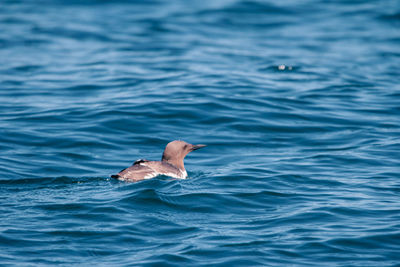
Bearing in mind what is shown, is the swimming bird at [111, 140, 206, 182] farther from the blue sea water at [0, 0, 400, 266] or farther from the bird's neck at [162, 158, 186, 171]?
the blue sea water at [0, 0, 400, 266]

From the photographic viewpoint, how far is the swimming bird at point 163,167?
9.37 metres

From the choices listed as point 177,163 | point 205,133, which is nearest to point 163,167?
point 177,163

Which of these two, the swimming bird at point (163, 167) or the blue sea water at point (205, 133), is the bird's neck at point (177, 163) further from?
the blue sea water at point (205, 133)

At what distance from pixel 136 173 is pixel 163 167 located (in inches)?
25.8

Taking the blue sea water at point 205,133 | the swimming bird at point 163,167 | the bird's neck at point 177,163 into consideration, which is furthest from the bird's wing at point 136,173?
the bird's neck at point 177,163

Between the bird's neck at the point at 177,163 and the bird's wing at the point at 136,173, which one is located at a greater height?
the bird's wing at the point at 136,173

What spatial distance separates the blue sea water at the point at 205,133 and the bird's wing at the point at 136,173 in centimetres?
15

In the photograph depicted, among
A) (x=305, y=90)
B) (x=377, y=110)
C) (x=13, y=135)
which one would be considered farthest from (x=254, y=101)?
(x=13, y=135)

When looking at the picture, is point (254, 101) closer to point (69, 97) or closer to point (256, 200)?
point (69, 97)

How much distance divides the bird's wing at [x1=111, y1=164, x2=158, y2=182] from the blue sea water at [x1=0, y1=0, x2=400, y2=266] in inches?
5.9

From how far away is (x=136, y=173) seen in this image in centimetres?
940

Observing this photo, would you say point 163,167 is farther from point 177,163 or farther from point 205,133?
point 205,133

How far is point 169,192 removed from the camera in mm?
8984

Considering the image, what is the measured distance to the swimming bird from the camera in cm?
937
